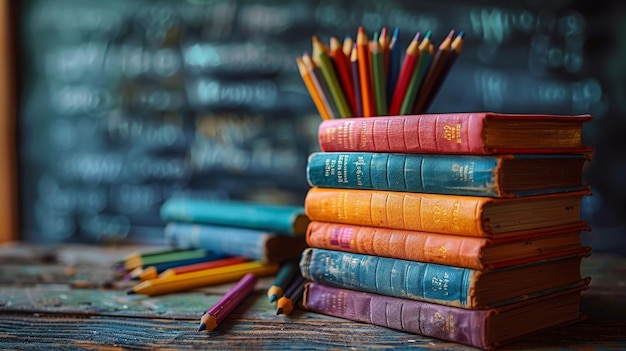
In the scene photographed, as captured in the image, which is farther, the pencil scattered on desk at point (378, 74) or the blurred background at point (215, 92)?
the blurred background at point (215, 92)

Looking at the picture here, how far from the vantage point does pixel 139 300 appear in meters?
1.03

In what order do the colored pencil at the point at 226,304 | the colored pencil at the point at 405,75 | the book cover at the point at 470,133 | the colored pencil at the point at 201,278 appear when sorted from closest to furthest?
the book cover at the point at 470,133
the colored pencil at the point at 226,304
the colored pencil at the point at 405,75
the colored pencil at the point at 201,278

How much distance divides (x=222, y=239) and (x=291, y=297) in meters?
0.36

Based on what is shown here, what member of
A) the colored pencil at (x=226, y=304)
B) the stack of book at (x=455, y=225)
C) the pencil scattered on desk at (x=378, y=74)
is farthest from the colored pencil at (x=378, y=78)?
the colored pencil at (x=226, y=304)

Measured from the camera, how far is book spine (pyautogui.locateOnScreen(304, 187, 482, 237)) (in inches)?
29.3

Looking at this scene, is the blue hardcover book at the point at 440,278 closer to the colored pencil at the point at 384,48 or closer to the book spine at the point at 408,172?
the book spine at the point at 408,172

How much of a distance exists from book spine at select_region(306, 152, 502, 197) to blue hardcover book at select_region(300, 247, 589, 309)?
95 mm

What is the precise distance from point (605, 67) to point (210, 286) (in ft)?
3.55

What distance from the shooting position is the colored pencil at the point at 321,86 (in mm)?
1019

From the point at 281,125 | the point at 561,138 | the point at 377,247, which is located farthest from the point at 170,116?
the point at 561,138

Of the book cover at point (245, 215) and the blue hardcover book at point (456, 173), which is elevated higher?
the blue hardcover book at point (456, 173)

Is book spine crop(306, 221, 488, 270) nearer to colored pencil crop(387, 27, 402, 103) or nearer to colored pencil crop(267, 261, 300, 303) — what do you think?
colored pencil crop(267, 261, 300, 303)

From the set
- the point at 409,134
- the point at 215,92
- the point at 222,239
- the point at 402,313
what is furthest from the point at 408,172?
the point at 215,92

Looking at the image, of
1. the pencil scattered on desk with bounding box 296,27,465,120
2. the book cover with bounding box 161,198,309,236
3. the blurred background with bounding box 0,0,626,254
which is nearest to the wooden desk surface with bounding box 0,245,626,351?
the book cover with bounding box 161,198,309,236
